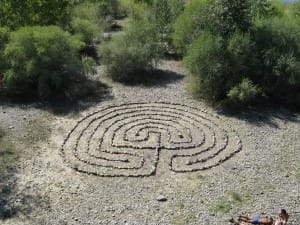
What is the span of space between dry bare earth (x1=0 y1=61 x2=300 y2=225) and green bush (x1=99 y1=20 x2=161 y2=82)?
2.12 meters

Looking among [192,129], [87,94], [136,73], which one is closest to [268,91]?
[192,129]

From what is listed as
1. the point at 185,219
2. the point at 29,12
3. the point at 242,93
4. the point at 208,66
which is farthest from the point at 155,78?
the point at 185,219

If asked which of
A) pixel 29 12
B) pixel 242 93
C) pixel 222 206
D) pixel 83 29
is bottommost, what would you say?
pixel 222 206

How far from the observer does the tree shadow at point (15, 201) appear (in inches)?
A: 611

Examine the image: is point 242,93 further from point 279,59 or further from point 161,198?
point 161,198

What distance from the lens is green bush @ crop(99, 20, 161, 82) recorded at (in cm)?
2628

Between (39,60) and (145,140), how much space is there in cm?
739

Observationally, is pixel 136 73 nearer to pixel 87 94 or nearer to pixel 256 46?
pixel 87 94

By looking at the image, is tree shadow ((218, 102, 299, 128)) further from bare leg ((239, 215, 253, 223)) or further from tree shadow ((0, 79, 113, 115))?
bare leg ((239, 215, 253, 223))

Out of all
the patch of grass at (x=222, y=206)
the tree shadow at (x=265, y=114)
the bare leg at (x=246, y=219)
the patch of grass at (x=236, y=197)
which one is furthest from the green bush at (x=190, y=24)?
the bare leg at (x=246, y=219)

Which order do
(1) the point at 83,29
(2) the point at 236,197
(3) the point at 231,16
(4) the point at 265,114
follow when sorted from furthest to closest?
(1) the point at 83,29 < (3) the point at 231,16 < (4) the point at 265,114 < (2) the point at 236,197

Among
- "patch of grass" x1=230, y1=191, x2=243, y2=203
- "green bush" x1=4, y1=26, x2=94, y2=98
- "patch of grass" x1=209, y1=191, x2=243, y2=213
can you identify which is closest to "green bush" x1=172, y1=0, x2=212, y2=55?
"green bush" x1=4, y1=26, x2=94, y2=98

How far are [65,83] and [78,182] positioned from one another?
8.94 meters

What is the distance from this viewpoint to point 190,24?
1085 inches
